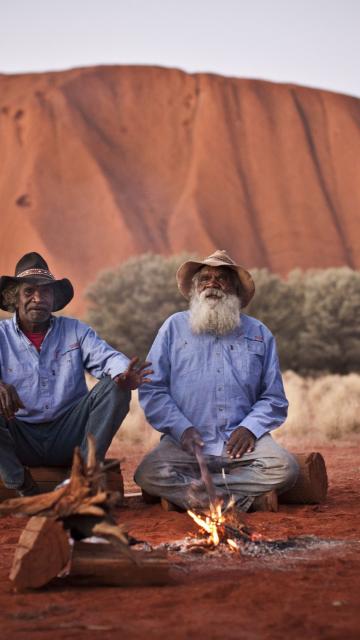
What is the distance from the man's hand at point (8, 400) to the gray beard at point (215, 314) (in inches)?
55.6

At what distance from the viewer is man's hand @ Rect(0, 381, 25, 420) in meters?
6.23

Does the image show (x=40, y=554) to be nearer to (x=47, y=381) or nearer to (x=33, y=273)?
(x=47, y=381)

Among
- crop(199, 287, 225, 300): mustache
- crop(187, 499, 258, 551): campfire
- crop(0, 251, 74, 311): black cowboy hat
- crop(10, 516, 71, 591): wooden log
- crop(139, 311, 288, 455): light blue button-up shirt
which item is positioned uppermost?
crop(0, 251, 74, 311): black cowboy hat

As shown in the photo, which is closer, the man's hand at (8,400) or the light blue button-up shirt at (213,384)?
the man's hand at (8,400)

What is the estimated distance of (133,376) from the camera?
6.39 metres

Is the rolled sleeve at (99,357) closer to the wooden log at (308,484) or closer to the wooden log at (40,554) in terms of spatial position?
the wooden log at (308,484)

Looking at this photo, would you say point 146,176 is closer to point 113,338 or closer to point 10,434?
point 113,338

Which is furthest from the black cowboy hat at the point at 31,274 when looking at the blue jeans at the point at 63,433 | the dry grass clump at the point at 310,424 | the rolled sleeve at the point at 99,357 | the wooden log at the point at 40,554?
the dry grass clump at the point at 310,424

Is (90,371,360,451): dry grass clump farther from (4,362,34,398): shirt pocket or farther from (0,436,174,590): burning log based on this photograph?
(0,436,174,590): burning log

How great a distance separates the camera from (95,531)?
4.30 meters

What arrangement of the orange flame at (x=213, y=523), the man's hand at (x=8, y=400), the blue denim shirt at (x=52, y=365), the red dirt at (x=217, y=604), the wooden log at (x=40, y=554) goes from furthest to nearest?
the blue denim shirt at (x=52, y=365)
the man's hand at (x=8, y=400)
the orange flame at (x=213, y=523)
the wooden log at (x=40, y=554)
the red dirt at (x=217, y=604)

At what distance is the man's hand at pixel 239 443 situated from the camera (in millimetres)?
6617

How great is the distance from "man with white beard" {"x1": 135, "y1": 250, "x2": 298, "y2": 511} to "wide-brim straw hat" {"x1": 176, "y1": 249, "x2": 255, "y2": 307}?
10 mm

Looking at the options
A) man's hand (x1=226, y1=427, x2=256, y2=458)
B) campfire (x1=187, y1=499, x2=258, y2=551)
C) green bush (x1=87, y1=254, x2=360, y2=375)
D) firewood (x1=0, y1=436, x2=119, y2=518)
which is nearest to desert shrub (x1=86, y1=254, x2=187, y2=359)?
green bush (x1=87, y1=254, x2=360, y2=375)
